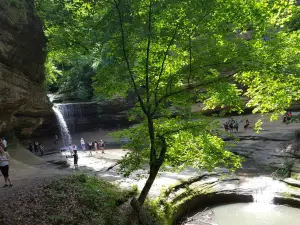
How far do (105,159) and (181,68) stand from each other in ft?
50.2

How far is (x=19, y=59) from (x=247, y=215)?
17063 millimetres

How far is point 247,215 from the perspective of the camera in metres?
13.7

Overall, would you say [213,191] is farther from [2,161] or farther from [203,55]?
[2,161]

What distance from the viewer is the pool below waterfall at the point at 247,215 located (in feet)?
42.1

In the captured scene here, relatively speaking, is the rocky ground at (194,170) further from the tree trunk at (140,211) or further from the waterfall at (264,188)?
the tree trunk at (140,211)

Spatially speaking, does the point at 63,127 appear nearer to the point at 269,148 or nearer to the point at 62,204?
the point at 269,148

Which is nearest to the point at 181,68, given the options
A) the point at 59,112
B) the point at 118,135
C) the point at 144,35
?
the point at 144,35

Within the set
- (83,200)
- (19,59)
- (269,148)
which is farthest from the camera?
(269,148)

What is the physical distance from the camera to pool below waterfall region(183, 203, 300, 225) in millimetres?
12836

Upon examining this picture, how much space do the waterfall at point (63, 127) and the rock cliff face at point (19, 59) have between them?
29.6ft

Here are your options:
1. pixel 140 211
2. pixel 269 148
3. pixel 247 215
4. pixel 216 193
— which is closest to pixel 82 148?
pixel 216 193

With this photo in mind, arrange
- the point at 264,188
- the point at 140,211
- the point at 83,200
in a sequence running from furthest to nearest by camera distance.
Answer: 1. the point at 264,188
2. the point at 140,211
3. the point at 83,200

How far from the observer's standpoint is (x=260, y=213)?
1389 cm

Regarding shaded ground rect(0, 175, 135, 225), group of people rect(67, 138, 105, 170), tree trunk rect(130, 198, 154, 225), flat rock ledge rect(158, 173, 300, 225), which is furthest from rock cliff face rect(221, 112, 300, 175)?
group of people rect(67, 138, 105, 170)
